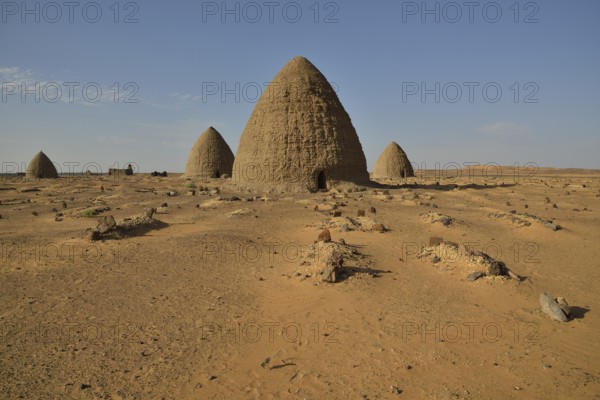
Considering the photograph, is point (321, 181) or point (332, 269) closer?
point (332, 269)

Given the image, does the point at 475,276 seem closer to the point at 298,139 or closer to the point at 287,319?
the point at 287,319

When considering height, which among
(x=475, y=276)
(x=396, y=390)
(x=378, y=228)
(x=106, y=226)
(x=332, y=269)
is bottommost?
(x=396, y=390)

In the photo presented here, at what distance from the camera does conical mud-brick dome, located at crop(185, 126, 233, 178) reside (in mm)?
32031

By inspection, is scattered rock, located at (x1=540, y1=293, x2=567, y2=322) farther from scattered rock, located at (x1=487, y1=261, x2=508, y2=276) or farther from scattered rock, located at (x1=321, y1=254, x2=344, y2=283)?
scattered rock, located at (x1=321, y1=254, x2=344, y2=283)

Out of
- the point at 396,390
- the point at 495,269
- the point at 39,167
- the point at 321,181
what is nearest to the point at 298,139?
the point at 321,181

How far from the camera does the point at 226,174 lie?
3206 cm

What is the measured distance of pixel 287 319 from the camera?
4676 millimetres

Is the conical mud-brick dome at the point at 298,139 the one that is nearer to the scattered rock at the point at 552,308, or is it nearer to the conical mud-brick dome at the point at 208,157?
the scattered rock at the point at 552,308

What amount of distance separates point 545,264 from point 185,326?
651cm

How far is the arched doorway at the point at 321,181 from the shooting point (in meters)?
18.0

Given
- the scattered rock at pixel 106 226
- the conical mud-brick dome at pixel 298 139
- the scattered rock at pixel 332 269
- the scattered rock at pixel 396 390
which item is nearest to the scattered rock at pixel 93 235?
the scattered rock at pixel 106 226

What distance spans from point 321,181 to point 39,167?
113ft

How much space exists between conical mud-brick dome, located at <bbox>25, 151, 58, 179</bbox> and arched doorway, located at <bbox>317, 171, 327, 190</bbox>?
112 feet

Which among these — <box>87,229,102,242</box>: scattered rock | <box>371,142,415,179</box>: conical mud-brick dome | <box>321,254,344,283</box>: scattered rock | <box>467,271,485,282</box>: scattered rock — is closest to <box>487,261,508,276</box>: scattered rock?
<box>467,271,485,282</box>: scattered rock
